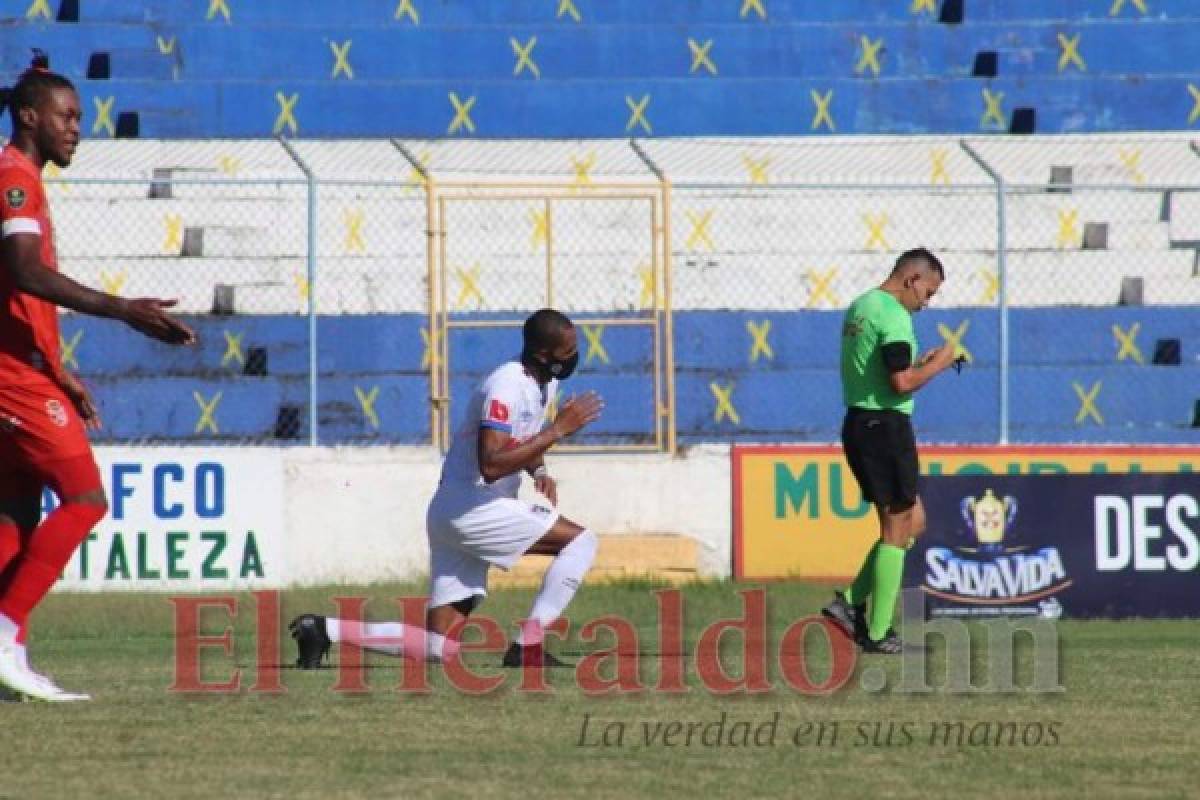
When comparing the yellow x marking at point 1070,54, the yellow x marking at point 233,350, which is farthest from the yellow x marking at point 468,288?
the yellow x marking at point 1070,54

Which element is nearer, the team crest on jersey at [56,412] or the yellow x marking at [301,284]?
the team crest on jersey at [56,412]

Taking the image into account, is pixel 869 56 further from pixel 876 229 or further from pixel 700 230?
pixel 700 230

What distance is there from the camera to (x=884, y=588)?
37.6 ft

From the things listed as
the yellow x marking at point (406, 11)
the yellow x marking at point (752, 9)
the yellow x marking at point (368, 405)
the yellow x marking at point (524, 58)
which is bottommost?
the yellow x marking at point (368, 405)

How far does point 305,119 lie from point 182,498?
5.75 m

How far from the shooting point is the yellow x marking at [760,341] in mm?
19875

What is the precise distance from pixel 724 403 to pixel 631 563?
95.4 inches

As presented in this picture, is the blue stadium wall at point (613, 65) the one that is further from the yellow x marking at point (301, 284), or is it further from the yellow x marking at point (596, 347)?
the yellow x marking at point (596, 347)

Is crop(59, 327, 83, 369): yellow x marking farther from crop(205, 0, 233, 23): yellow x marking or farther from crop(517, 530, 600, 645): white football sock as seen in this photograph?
crop(517, 530, 600, 645): white football sock

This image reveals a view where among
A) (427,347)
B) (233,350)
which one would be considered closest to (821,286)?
(427,347)

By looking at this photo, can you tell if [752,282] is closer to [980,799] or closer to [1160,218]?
[1160,218]

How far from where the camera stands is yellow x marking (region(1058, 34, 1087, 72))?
23.5m

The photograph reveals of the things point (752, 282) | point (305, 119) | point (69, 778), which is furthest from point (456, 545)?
point (305, 119)

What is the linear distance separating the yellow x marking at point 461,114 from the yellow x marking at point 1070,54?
606cm
